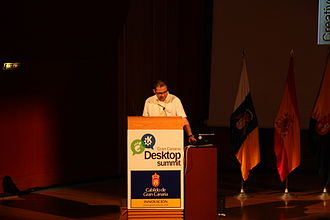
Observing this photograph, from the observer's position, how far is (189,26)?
11172mm

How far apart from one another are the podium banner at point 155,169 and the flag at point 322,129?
2.83 metres

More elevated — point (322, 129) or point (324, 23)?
point (324, 23)

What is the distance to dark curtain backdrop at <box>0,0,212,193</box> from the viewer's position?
8.45 metres

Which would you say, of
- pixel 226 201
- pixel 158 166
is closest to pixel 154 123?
pixel 158 166

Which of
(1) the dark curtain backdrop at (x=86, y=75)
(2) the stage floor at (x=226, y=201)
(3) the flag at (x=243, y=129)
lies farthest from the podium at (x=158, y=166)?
(3) the flag at (x=243, y=129)

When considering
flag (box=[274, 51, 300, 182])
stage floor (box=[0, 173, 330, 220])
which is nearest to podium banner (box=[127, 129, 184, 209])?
stage floor (box=[0, 173, 330, 220])

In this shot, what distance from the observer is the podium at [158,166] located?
6852 mm

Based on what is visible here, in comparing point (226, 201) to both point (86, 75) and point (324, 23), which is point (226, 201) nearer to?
point (86, 75)

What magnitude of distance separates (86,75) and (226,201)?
2.64 m

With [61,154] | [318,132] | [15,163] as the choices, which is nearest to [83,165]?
[61,154]

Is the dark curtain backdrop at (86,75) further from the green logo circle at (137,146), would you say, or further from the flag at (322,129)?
the flag at (322,129)

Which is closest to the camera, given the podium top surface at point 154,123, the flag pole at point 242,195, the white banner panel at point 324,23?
the podium top surface at point 154,123

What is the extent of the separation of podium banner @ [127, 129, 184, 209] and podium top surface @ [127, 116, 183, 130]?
36 millimetres

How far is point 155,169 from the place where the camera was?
22.6 feet
